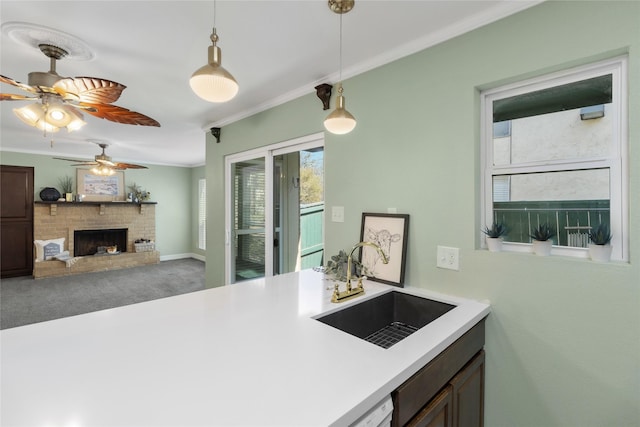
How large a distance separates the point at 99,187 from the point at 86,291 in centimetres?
292

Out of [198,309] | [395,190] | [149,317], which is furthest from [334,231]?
[149,317]

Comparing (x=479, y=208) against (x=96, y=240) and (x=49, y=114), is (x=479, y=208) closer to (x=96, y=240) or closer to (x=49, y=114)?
(x=49, y=114)

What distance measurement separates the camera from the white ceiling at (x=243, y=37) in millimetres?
1507

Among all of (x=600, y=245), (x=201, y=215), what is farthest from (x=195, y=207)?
(x=600, y=245)

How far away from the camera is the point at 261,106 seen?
2982 millimetres

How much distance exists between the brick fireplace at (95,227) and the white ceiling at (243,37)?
13.7ft

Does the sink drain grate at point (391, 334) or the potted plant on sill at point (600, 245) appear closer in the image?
the potted plant on sill at point (600, 245)

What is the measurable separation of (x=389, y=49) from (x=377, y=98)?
1.00 feet

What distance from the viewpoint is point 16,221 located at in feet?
18.3

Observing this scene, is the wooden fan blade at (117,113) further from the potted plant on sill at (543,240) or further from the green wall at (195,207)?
the green wall at (195,207)

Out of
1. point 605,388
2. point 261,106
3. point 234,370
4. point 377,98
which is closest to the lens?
point 234,370

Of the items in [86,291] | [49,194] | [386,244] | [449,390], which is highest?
[49,194]

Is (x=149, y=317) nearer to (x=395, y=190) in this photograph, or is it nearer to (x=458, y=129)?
(x=395, y=190)

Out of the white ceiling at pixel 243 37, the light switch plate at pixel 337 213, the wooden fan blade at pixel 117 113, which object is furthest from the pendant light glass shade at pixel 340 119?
the wooden fan blade at pixel 117 113
